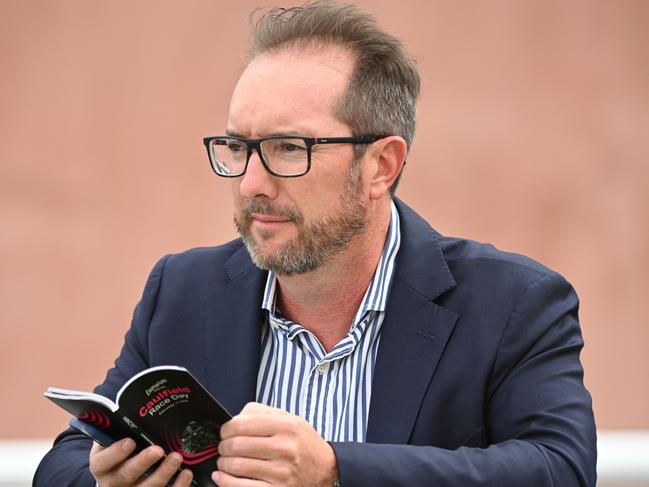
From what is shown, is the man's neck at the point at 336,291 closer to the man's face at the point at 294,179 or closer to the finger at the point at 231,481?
the man's face at the point at 294,179

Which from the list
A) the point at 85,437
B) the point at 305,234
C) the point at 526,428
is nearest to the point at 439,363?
the point at 526,428

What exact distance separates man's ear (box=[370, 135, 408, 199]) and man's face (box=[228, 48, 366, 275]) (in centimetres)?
7

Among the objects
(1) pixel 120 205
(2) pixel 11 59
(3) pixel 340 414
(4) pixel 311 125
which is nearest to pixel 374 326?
(3) pixel 340 414

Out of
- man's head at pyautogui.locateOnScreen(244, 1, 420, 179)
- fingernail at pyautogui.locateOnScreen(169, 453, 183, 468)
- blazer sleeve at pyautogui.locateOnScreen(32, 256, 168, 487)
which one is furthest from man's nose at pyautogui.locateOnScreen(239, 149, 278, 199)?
fingernail at pyautogui.locateOnScreen(169, 453, 183, 468)

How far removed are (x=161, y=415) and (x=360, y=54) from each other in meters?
0.86

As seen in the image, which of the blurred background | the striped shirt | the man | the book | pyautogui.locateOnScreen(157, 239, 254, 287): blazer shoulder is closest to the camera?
the book

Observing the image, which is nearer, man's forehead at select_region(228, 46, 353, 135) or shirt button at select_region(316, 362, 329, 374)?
man's forehead at select_region(228, 46, 353, 135)

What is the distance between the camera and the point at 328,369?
2201mm

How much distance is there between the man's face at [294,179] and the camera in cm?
207

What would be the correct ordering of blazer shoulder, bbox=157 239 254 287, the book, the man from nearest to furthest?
the book → the man → blazer shoulder, bbox=157 239 254 287

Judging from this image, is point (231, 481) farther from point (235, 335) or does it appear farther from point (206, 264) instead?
point (206, 264)

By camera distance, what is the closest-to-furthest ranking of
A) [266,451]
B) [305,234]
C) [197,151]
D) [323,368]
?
[266,451], [305,234], [323,368], [197,151]

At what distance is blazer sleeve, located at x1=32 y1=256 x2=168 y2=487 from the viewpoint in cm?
210

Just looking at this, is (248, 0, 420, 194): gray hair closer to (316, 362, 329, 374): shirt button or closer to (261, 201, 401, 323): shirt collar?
(261, 201, 401, 323): shirt collar
